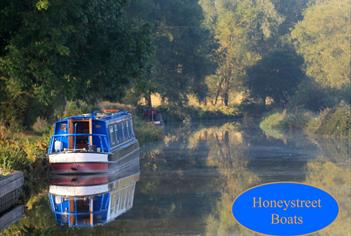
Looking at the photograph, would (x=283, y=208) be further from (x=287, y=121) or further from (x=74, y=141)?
(x=287, y=121)

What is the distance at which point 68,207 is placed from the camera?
20531 millimetres

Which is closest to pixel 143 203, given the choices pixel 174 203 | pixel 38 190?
pixel 174 203

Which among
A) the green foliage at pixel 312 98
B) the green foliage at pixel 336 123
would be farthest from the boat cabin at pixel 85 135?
the green foliage at pixel 312 98

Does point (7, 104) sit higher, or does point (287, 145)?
point (7, 104)

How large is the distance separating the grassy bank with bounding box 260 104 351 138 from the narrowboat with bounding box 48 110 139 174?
2330cm

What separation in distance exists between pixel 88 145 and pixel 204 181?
559 centimetres

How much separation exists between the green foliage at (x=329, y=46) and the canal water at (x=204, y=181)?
39.9 meters

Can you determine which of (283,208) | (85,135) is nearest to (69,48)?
(85,135)

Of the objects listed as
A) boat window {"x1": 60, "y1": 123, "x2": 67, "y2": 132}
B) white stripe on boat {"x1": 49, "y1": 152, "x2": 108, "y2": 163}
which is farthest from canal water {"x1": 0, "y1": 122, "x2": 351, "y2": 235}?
boat window {"x1": 60, "y1": 123, "x2": 67, "y2": 132}

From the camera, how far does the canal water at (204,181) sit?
1708 cm

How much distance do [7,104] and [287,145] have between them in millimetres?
17586

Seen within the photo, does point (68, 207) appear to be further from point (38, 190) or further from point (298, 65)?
point (298, 65)

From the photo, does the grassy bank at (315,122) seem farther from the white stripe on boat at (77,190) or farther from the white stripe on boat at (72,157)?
the white stripe on boat at (77,190)

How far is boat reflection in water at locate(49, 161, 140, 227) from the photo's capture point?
18.5m
